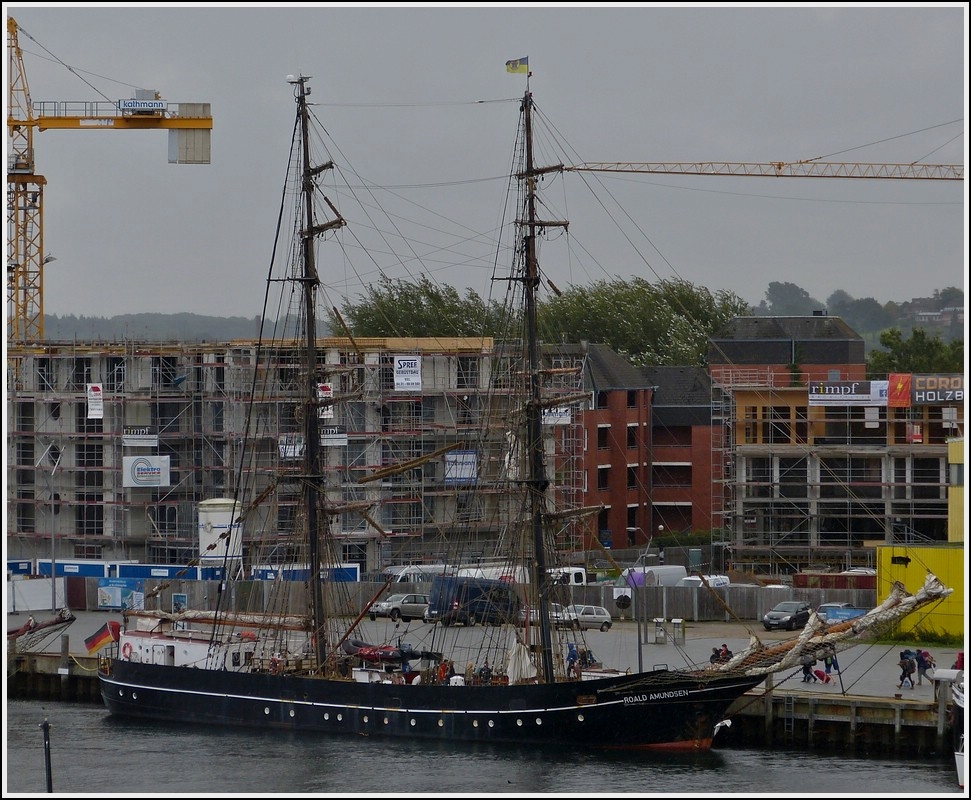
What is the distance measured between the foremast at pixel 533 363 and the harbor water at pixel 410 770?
231 inches

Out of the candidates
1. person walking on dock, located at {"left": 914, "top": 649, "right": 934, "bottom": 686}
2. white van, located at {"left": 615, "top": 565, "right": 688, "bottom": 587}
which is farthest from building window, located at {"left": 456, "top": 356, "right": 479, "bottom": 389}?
person walking on dock, located at {"left": 914, "top": 649, "right": 934, "bottom": 686}

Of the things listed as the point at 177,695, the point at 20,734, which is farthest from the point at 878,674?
the point at 20,734

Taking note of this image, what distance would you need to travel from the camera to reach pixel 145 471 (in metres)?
71.6

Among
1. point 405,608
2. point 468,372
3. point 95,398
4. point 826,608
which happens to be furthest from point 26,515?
point 826,608

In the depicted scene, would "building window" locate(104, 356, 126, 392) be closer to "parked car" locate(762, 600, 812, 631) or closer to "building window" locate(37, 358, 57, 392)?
"building window" locate(37, 358, 57, 392)

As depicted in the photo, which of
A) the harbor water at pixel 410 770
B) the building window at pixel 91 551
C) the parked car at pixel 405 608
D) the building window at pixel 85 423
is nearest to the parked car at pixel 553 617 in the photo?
the harbor water at pixel 410 770

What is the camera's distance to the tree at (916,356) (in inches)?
4377

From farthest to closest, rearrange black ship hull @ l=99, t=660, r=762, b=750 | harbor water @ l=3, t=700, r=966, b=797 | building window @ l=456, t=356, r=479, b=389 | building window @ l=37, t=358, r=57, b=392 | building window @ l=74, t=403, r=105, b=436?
building window @ l=456, t=356, r=479, b=389, building window @ l=37, t=358, r=57, b=392, building window @ l=74, t=403, r=105, b=436, black ship hull @ l=99, t=660, r=762, b=750, harbor water @ l=3, t=700, r=966, b=797

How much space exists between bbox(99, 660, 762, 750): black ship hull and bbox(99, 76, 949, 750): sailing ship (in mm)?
37

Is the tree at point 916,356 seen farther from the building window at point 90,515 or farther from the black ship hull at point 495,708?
the black ship hull at point 495,708

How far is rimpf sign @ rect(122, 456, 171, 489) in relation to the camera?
71438mm

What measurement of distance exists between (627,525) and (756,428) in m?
15.7

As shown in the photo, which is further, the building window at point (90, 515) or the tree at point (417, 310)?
the tree at point (417, 310)

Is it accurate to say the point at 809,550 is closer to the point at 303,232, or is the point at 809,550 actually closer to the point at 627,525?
the point at 627,525
